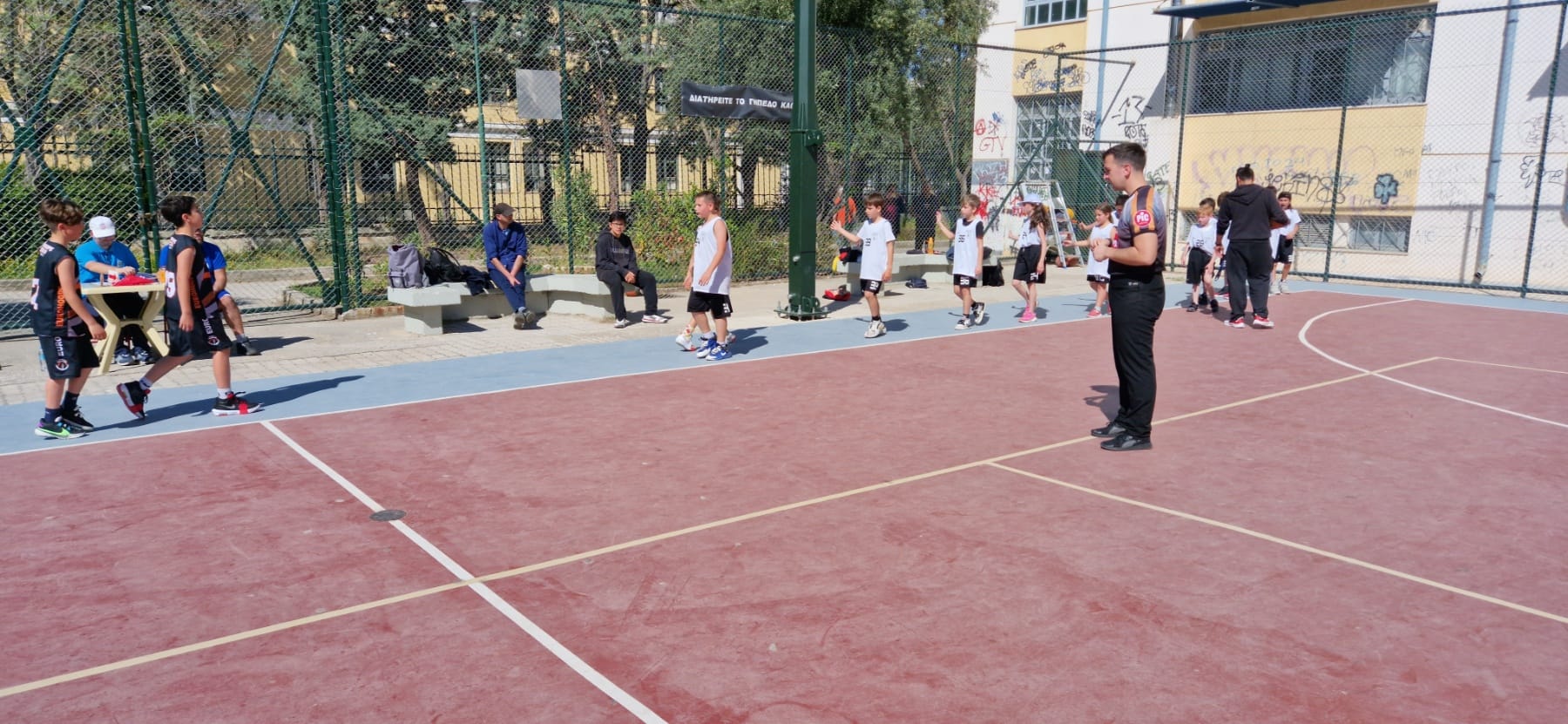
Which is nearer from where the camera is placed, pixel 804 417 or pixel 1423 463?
pixel 1423 463

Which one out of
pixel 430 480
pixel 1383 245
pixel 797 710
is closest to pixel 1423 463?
pixel 797 710

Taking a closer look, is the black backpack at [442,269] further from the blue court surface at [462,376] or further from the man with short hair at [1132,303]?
the man with short hair at [1132,303]

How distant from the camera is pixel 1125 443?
7.05m

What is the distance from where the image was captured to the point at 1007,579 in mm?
4758

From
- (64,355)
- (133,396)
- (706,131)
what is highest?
(706,131)

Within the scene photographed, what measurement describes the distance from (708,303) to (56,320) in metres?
5.43

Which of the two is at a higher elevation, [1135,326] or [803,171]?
[803,171]

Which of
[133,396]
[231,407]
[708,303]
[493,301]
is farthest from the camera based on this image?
[493,301]

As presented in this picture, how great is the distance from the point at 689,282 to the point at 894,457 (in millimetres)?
4182

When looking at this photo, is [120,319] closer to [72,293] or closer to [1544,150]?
[72,293]

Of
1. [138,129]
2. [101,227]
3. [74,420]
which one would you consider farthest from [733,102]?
[74,420]

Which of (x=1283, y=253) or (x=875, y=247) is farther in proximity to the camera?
(x=1283, y=253)

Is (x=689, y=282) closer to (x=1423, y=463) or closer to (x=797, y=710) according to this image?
(x=1423, y=463)

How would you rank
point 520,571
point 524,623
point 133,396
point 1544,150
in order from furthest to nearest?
point 1544,150 < point 133,396 < point 520,571 < point 524,623
